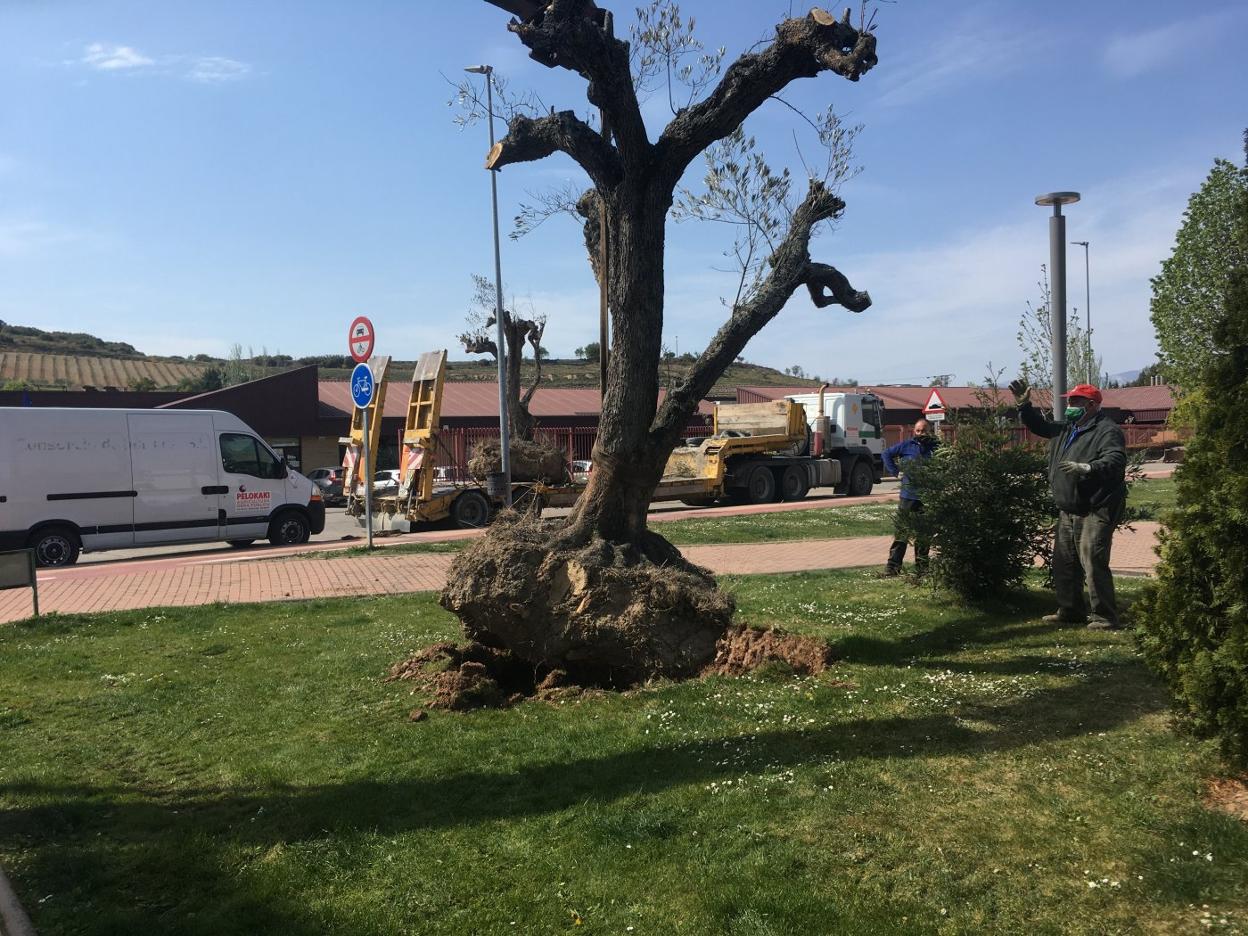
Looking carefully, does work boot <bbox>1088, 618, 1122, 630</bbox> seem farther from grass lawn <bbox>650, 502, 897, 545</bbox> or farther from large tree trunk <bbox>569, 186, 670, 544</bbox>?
grass lawn <bbox>650, 502, 897, 545</bbox>

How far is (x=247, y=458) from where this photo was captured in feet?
57.4

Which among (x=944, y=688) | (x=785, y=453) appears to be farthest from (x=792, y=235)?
(x=785, y=453)

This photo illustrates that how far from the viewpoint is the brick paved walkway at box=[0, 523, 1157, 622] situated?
10.7 metres

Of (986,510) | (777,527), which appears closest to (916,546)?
(986,510)

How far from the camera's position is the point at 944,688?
5.30 m

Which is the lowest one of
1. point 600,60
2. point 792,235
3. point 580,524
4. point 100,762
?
point 100,762

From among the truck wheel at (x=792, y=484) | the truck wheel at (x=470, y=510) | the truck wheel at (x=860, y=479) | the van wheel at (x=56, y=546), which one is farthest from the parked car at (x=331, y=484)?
the truck wheel at (x=860, y=479)

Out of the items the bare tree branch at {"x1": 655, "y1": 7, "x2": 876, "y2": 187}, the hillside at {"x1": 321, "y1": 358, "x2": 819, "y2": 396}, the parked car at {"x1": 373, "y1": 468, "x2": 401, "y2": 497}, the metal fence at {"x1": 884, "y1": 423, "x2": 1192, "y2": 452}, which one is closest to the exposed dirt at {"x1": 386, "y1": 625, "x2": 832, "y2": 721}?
the metal fence at {"x1": 884, "y1": 423, "x2": 1192, "y2": 452}

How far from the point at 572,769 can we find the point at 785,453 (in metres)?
22.4

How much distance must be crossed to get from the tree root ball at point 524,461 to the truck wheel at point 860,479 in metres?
10.3

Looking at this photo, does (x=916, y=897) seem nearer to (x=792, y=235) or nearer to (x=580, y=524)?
(x=580, y=524)

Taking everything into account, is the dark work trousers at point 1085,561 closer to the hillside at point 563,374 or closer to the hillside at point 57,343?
the hillside at point 563,374

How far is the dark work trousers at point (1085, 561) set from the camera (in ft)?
22.0

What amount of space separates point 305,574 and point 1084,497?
9.46 m
